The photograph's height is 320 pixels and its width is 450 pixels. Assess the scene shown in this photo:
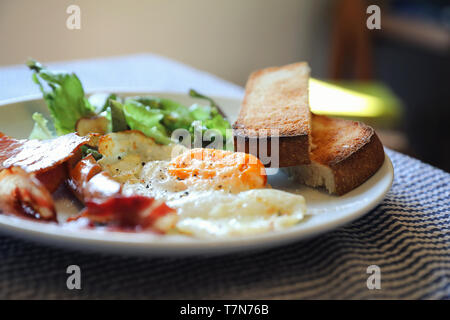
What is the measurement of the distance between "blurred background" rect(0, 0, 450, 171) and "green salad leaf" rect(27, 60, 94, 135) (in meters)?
2.30

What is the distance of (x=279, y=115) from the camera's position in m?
1.73

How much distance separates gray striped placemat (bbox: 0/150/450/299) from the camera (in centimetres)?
107

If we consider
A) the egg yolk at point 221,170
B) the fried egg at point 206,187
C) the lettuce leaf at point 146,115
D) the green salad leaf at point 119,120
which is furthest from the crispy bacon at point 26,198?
the lettuce leaf at point 146,115

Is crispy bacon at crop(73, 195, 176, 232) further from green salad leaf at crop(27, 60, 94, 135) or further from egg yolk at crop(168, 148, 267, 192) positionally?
green salad leaf at crop(27, 60, 94, 135)

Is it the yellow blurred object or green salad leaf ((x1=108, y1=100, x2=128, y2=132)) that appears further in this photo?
the yellow blurred object

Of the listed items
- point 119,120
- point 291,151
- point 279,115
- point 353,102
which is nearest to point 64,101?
point 119,120

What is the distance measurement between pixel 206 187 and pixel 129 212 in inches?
10.8

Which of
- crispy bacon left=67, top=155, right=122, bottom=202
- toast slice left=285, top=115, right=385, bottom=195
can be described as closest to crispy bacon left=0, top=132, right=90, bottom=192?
crispy bacon left=67, top=155, right=122, bottom=202

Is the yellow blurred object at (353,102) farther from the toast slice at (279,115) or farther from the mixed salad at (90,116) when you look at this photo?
the mixed salad at (90,116)

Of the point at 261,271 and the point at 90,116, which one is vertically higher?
the point at 90,116

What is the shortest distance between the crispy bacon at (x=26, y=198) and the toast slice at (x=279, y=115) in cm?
68

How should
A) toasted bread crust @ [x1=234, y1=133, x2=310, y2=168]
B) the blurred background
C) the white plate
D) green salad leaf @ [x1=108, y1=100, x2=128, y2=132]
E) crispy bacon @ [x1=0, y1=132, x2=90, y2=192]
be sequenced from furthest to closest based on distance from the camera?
the blurred background
green salad leaf @ [x1=108, y1=100, x2=128, y2=132]
toasted bread crust @ [x1=234, y1=133, x2=310, y2=168]
crispy bacon @ [x1=0, y1=132, x2=90, y2=192]
the white plate

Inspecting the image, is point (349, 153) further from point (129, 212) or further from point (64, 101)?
point (64, 101)
